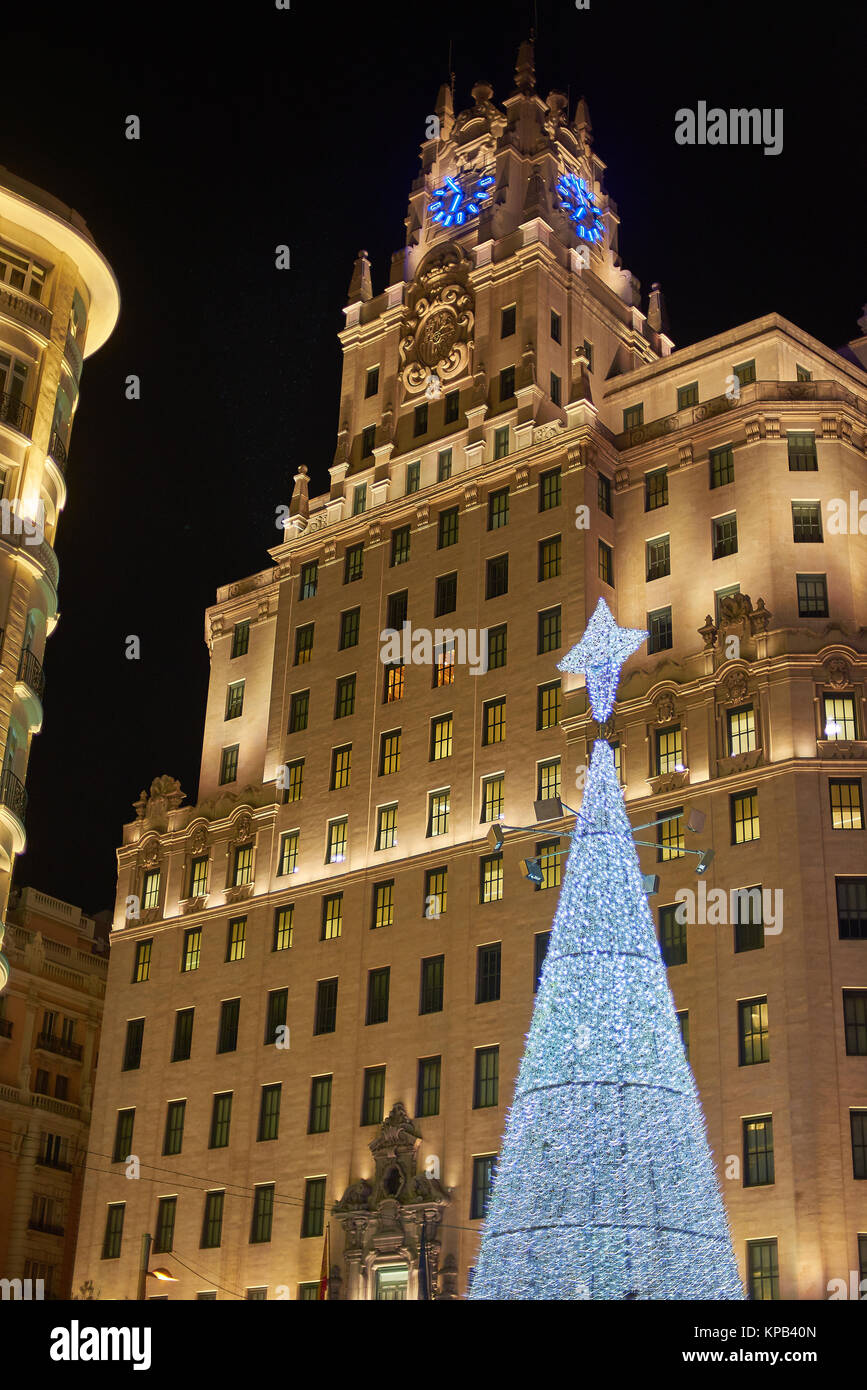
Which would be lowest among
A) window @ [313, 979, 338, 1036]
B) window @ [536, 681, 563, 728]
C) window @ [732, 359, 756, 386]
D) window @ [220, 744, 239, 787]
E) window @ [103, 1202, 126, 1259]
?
window @ [103, 1202, 126, 1259]

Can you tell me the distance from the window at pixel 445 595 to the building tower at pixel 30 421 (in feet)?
61.0

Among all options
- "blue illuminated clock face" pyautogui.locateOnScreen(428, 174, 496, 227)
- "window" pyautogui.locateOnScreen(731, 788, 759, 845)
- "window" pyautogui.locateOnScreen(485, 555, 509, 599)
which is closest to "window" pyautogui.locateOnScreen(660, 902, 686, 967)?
"window" pyautogui.locateOnScreen(731, 788, 759, 845)

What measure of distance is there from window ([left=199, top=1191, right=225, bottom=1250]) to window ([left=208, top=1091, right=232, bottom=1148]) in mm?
1821

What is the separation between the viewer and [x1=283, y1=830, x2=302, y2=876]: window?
62438 millimetres

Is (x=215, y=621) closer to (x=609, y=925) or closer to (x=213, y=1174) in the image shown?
(x=213, y=1174)

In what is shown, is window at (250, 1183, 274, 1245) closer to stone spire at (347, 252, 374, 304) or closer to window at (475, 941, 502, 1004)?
window at (475, 941, 502, 1004)

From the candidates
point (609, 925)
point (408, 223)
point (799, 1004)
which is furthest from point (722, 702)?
point (408, 223)

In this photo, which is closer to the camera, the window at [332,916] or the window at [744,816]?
the window at [744,816]

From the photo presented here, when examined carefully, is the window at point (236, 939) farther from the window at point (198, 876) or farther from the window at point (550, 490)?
the window at point (550, 490)

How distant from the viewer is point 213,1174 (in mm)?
58500

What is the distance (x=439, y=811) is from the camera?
5822cm

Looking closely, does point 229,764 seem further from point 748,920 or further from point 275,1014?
point 748,920

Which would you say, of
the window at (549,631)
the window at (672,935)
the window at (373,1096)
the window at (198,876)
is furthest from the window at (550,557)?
the window at (198,876)

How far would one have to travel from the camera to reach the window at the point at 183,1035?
62.2 meters
